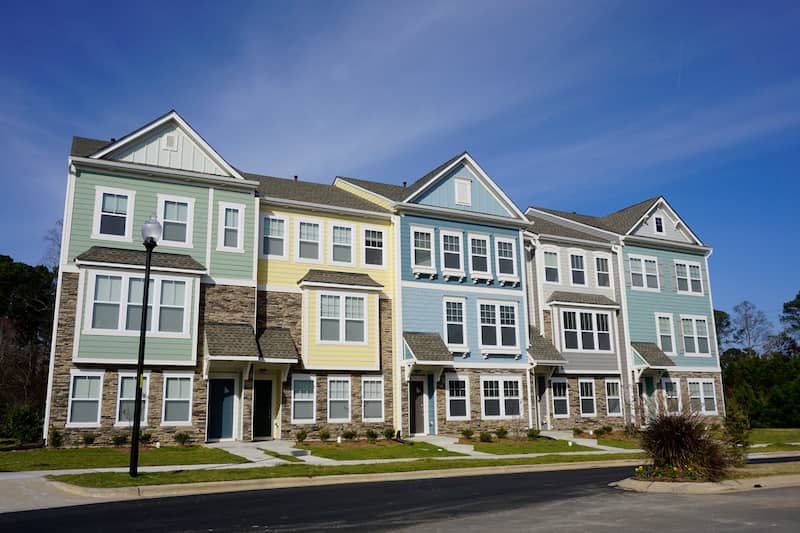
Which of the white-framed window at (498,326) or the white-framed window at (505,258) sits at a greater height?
the white-framed window at (505,258)

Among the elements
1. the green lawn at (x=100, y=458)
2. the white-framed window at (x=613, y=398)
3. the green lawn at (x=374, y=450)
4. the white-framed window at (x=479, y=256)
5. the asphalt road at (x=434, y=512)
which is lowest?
the asphalt road at (x=434, y=512)

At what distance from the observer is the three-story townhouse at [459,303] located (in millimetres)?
27609

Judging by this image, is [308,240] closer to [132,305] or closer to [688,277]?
[132,305]

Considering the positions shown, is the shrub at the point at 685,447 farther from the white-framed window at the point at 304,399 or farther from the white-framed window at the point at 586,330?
the white-framed window at the point at 586,330

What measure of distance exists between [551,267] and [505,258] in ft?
12.3

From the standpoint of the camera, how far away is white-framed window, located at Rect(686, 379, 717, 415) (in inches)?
1370

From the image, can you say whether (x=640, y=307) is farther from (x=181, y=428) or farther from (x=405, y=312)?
(x=181, y=428)

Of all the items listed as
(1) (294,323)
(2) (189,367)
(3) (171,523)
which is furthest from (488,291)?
(3) (171,523)

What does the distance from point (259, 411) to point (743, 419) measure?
16631 millimetres

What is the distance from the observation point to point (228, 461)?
18625 millimetres

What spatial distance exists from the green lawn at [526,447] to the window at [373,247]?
8.53 meters

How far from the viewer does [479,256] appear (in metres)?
30.0

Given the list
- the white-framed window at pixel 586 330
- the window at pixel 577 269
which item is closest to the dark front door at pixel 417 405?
the white-framed window at pixel 586 330

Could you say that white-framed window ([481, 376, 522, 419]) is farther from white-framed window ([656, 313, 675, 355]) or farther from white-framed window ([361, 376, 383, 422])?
white-framed window ([656, 313, 675, 355])
